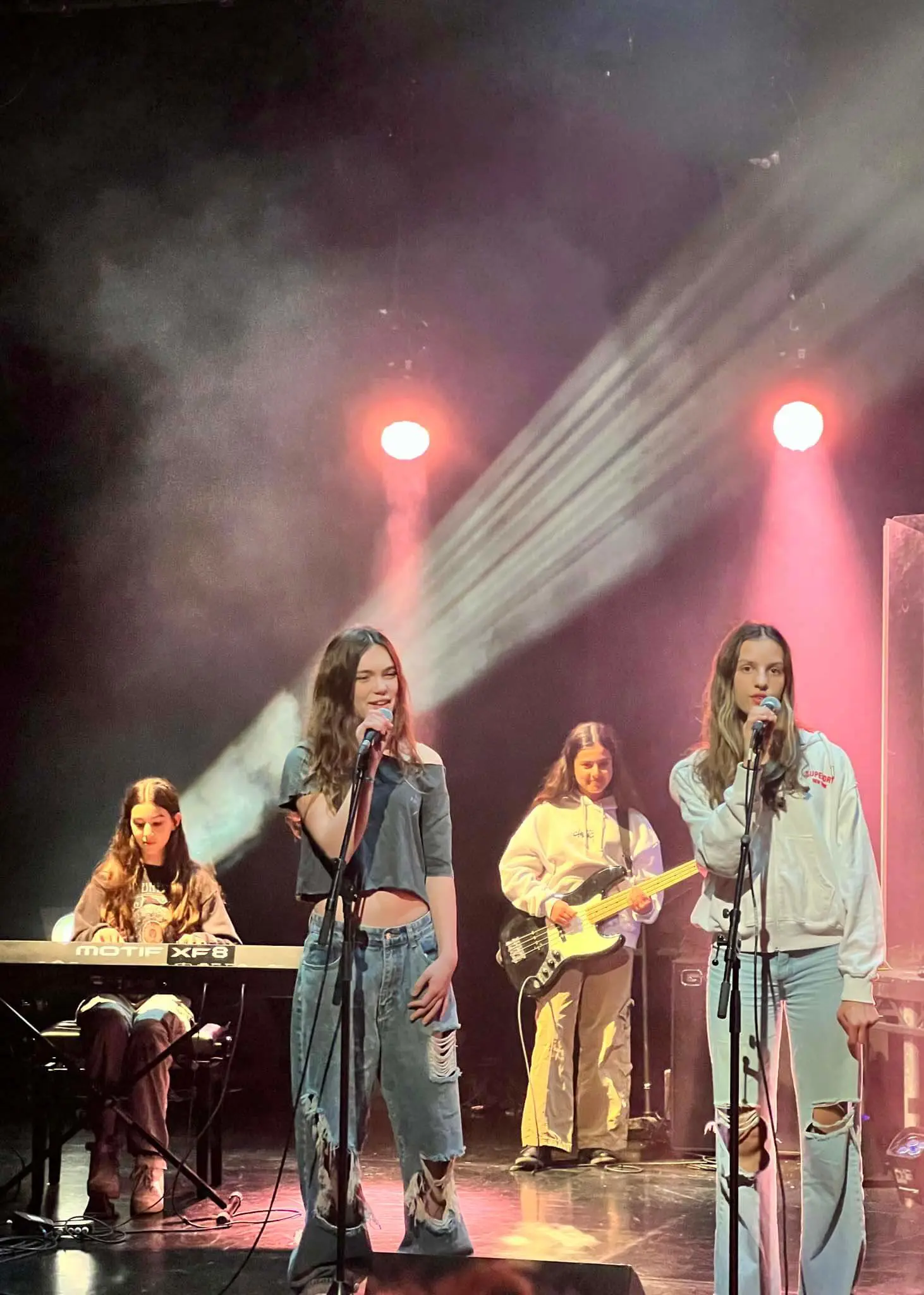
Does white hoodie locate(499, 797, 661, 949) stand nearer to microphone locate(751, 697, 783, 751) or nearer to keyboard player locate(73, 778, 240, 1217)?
keyboard player locate(73, 778, 240, 1217)

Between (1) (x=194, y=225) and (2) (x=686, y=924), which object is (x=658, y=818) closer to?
(2) (x=686, y=924)

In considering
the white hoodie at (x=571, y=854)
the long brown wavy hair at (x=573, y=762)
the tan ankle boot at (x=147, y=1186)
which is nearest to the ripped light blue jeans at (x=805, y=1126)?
the tan ankle boot at (x=147, y=1186)

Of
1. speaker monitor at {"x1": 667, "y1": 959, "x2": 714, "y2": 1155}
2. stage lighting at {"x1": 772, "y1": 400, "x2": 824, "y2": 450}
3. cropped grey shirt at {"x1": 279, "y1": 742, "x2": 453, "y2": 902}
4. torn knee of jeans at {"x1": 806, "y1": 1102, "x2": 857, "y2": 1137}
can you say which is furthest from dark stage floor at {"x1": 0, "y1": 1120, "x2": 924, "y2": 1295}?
stage lighting at {"x1": 772, "y1": 400, "x2": 824, "y2": 450}

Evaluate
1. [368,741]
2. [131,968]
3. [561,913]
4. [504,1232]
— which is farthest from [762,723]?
[561,913]

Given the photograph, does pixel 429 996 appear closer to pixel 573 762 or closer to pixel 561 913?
pixel 561 913

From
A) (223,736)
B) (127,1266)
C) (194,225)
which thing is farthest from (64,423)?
(127,1266)

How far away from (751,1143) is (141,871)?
2.93 metres

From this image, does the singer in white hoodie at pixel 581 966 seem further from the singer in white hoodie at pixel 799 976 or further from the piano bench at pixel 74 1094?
the singer in white hoodie at pixel 799 976

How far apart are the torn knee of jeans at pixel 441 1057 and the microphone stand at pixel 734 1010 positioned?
627 millimetres

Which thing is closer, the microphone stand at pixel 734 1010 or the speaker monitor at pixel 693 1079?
the microphone stand at pixel 734 1010

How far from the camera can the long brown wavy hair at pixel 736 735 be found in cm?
320

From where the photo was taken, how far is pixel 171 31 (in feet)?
20.9

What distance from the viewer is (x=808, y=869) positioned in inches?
122

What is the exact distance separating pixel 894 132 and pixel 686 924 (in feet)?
12.3
